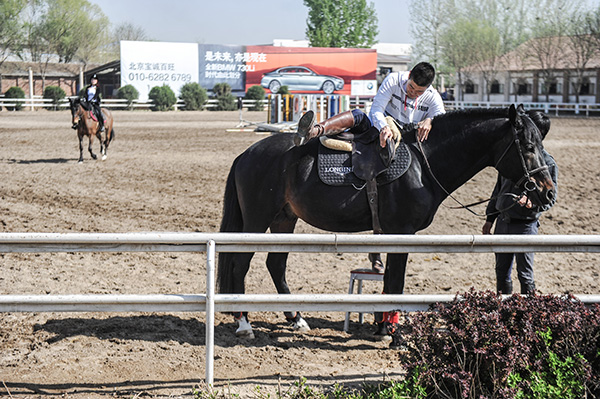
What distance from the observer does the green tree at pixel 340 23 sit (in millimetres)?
80500

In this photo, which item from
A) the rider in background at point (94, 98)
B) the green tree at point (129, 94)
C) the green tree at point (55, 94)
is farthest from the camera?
the green tree at point (129, 94)

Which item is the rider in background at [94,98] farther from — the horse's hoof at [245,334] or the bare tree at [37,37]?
the bare tree at [37,37]

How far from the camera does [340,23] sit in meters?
81.5

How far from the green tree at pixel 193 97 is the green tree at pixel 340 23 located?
31.2 metres

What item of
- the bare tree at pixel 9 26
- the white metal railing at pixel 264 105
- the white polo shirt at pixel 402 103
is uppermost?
the bare tree at pixel 9 26

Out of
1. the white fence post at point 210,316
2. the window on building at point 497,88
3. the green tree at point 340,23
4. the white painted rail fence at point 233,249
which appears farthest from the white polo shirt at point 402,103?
the green tree at point 340,23

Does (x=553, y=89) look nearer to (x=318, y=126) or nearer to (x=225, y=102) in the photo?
(x=225, y=102)

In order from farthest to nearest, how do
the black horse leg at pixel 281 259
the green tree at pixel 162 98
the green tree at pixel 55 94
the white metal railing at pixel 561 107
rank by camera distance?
the green tree at pixel 162 98, the green tree at pixel 55 94, the white metal railing at pixel 561 107, the black horse leg at pixel 281 259

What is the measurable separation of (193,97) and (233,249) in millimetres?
47385

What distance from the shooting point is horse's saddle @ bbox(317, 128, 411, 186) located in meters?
5.94

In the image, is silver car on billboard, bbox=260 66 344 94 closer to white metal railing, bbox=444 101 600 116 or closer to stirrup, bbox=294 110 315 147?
white metal railing, bbox=444 101 600 116

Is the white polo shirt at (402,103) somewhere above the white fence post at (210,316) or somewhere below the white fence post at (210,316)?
above

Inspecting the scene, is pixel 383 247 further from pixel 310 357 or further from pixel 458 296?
pixel 310 357

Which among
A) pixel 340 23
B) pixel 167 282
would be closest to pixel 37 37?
pixel 340 23
